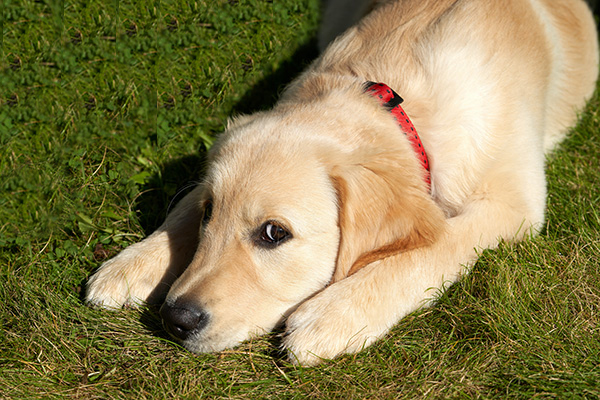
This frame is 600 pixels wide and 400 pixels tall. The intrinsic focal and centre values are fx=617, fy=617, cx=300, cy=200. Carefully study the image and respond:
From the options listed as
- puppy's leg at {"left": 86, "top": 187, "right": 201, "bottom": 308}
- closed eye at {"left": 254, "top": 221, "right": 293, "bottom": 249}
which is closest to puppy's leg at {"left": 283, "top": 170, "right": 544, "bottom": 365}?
closed eye at {"left": 254, "top": 221, "right": 293, "bottom": 249}

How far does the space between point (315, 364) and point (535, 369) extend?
42.6 inches

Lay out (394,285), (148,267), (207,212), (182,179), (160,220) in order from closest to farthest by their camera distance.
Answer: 1. (394,285)
2. (207,212)
3. (148,267)
4. (160,220)
5. (182,179)

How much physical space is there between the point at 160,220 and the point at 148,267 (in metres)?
0.76

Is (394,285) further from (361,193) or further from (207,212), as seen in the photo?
(207,212)

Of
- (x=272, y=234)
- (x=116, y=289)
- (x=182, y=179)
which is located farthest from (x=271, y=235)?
(x=182, y=179)

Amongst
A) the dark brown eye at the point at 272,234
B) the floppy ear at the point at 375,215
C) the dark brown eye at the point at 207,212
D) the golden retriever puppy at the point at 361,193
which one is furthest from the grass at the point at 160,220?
the dark brown eye at the point at 207,212

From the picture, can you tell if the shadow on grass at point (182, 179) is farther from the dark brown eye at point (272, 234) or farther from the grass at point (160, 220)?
the dark brown eye at point (272, 234)

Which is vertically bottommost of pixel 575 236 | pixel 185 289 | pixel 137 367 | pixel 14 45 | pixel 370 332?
pixel 575 236

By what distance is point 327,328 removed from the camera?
10.4 feet

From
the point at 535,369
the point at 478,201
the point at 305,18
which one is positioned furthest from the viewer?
the point at 305,18

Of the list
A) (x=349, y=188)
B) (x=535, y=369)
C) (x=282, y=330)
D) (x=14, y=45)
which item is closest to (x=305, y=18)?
(x=14, y=45)

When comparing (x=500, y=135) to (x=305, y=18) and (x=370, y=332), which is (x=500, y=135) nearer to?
(x=370, y=332)

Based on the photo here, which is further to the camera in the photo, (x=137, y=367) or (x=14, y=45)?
(x=14, y=45)

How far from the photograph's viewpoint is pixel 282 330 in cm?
338
